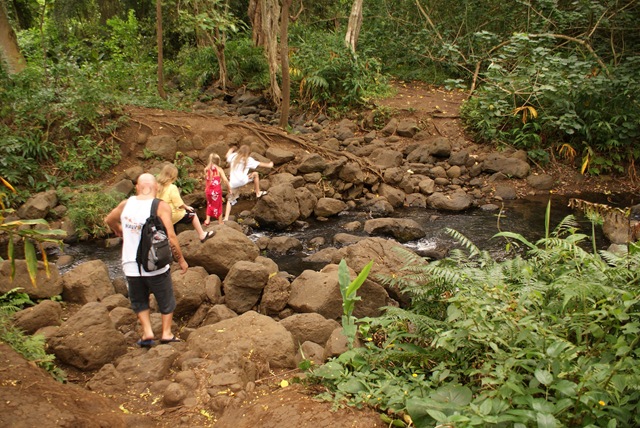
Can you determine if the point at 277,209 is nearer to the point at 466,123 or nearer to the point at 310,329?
the point at 310,329

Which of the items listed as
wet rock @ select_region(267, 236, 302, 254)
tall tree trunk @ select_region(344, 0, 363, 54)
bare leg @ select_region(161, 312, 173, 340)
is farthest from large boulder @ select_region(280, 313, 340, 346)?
tall tree trunk @ select_region(344, 0, 363, 54)

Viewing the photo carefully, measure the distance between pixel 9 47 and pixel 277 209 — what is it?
8658mm

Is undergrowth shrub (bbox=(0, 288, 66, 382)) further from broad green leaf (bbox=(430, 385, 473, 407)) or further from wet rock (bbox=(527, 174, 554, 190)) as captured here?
wet rock (bbox=(527, 174, 554, 190))

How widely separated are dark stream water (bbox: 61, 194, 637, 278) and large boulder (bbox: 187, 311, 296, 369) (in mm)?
3513

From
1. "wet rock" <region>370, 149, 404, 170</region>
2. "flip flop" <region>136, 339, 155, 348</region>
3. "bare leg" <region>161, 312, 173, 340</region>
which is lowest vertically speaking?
"wet rock" <region>370, 149, 404, 170</region>

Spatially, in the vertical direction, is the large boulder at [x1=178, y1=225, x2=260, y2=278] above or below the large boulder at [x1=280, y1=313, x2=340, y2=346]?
below

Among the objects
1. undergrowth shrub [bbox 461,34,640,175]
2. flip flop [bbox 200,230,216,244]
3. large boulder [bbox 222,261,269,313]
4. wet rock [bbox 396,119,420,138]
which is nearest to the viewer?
large boulder [bbox 222,261,269,313]

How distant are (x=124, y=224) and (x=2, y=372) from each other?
171cm

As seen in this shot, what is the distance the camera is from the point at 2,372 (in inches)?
135

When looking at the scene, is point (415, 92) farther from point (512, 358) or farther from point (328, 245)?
point (512, 358)

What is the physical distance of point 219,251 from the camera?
23.9 ft

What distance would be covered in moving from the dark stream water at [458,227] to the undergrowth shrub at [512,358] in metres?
4.76

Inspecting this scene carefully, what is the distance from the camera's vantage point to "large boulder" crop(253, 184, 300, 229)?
33.8ft

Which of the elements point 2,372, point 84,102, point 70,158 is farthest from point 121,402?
point 84,102
